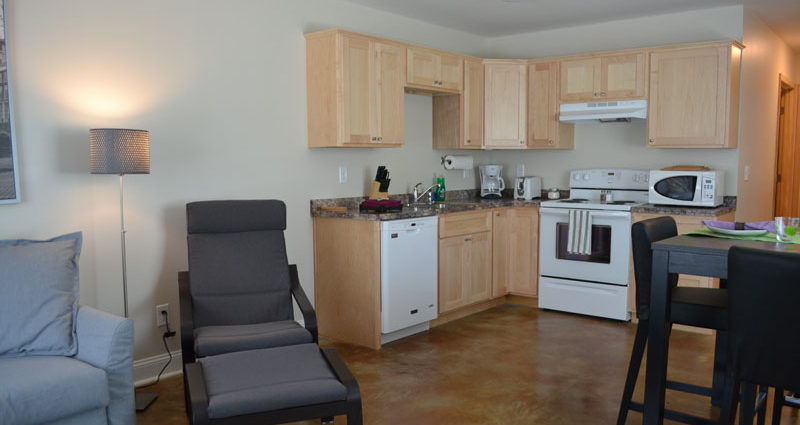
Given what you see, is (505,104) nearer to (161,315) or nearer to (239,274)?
(239,274)

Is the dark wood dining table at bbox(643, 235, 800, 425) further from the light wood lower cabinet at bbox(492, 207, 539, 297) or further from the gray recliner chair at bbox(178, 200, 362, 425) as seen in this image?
the light wood lower cabinet at bbox(492, 207, 539, 297)

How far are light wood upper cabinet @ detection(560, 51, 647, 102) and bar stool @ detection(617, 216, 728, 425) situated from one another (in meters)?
2.44

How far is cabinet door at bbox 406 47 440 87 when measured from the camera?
4.72 meters

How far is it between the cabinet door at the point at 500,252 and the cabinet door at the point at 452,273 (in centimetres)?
44

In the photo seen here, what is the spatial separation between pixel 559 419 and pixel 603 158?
3.12 metres

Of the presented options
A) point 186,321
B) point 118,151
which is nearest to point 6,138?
point 118,151

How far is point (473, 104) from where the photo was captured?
546cm

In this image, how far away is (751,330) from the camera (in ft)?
7.16

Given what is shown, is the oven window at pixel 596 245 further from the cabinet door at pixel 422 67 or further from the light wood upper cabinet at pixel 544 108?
the cabinet door at pixel 422 67

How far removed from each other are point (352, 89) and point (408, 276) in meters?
1.33

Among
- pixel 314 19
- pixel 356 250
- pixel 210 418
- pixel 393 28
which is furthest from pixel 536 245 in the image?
pixel 210 418

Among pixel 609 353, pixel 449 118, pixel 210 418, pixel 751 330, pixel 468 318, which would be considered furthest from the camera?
pixel 449 118

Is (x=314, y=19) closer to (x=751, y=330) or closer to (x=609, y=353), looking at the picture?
(x=609, y=353)

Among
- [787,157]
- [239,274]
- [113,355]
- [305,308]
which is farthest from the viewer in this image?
[787,157]
